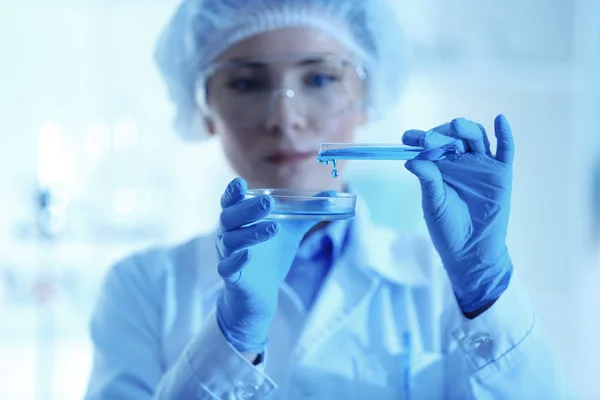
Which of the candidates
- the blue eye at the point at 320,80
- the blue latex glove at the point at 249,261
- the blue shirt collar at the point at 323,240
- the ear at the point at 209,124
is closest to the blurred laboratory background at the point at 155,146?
the ear at the point at 209,124

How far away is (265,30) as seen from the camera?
948mm

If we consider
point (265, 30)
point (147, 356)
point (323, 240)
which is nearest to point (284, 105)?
point (265, 30)

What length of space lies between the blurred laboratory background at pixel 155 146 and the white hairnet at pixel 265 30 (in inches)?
19.1

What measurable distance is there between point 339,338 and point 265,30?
0.50 metres

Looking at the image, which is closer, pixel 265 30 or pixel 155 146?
pixel 265 30

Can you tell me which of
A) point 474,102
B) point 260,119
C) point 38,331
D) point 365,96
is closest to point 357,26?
point 365,96

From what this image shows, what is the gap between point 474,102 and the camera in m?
1.68

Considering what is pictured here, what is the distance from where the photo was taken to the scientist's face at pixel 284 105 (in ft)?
2.89

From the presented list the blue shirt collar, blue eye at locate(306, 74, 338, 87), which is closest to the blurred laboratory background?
the blue shirt collar

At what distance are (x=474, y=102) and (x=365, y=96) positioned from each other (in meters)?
0.73

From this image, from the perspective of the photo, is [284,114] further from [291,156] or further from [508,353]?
[508,353]

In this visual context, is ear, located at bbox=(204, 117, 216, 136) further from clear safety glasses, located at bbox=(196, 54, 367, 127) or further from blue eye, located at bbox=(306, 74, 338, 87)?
blue eye, located at bbox=(306, 74, 338, 87)

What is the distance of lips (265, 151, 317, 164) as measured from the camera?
893 millimetres

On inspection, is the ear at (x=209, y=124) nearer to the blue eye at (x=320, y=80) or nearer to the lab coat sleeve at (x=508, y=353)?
the blue eye at (x=320, y=80)
